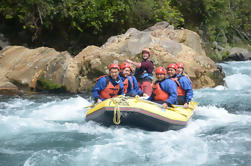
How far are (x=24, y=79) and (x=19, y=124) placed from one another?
3.96 m

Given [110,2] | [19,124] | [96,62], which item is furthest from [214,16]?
[19,124]

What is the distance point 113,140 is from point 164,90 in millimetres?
1315

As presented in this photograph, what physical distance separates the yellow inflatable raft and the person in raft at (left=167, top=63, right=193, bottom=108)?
0.61m

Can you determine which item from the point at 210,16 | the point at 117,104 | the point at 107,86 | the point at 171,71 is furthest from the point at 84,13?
the point at 210,16

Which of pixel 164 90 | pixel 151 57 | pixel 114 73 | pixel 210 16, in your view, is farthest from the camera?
pixel 210 16

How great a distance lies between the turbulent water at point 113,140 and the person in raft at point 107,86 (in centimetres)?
55

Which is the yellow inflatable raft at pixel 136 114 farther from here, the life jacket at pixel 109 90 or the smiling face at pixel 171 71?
the smiling face at pixel 171 71

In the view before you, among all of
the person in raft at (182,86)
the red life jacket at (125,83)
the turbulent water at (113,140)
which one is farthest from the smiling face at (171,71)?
the turbulent water at (113,140)

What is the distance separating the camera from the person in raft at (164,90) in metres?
5.37

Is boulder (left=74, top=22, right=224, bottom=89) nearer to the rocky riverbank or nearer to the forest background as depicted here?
the rocky riverbank

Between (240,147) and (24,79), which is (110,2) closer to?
(24,79)

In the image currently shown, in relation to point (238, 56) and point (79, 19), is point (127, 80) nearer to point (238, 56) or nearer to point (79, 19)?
point (79, 19)

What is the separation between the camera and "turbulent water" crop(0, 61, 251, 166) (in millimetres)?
4102

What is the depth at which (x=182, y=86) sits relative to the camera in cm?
598
